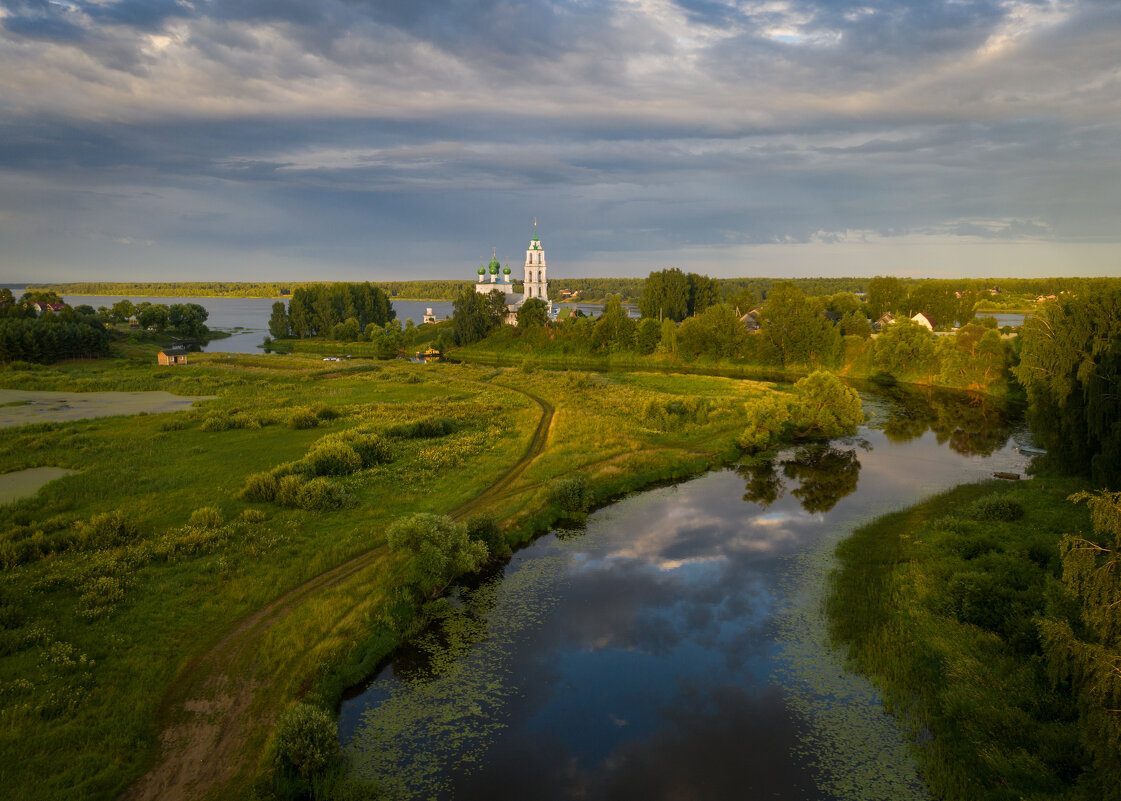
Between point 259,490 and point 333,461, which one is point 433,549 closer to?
point 259,490

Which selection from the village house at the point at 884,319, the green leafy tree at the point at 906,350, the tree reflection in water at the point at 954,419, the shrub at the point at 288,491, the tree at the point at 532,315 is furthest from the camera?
the village house at the point at 884,319

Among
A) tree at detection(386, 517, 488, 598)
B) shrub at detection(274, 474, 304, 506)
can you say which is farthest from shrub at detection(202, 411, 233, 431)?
tree at detection(386, 517, 488, 598)

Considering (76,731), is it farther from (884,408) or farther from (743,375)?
(743,375)

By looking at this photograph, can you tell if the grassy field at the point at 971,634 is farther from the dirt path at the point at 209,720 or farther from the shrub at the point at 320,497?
the shrub at the point at 320,497

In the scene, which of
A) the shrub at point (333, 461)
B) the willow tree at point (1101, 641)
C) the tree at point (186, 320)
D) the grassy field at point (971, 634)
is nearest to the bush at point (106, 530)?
the shrub at point (333, 461)

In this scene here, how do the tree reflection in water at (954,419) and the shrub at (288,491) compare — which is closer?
the shrub at (288,491)

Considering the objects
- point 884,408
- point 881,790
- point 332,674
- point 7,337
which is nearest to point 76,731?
point 332,674

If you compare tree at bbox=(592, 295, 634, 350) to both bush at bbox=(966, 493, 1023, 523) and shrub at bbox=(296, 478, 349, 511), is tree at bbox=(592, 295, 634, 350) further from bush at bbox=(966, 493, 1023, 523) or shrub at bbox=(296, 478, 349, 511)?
shrub at bbox=(296, 478, 349, 511)
